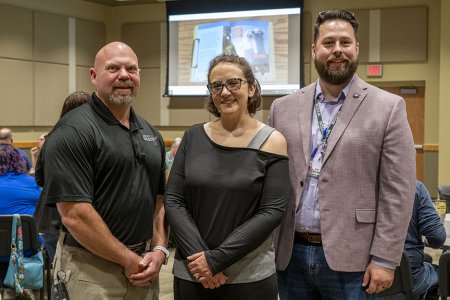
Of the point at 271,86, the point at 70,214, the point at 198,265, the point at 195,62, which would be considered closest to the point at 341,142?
the point at 198,265

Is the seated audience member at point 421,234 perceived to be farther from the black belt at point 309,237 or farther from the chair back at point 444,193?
the black belt at point 309,237

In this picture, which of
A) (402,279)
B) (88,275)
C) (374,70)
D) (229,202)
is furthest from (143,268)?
(374,70)

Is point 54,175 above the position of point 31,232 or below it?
above

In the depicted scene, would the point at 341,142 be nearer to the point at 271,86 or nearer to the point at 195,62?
the point at 271,86

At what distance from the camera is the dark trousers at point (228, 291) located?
2125 millimetres

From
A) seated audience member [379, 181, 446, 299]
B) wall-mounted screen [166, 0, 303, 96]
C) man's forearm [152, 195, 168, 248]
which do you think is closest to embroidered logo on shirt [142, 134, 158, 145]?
man's forearm [152, 195, 168, 248]

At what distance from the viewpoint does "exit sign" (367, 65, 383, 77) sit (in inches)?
339

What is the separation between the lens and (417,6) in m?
8.38

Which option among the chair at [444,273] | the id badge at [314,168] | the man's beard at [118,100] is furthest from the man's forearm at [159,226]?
the chair at [444,273]

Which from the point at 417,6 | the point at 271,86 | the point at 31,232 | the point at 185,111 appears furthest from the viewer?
the point at 185,111

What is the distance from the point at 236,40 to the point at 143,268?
7.22m

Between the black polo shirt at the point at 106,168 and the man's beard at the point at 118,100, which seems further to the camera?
the man's beard at the point at 118,100

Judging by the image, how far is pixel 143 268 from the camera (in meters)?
2.31

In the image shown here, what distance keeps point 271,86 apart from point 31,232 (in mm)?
5693
